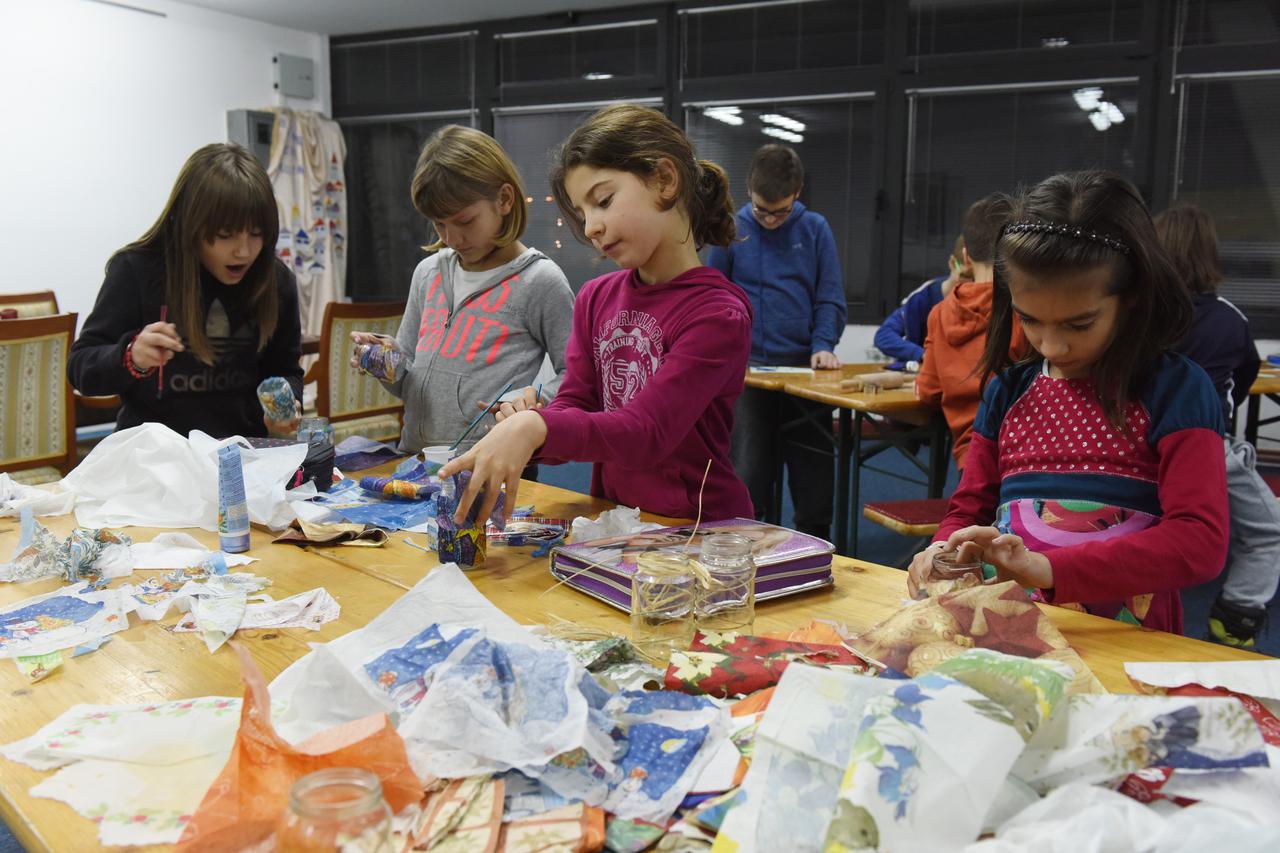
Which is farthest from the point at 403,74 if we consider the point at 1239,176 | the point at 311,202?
the point at 1239,176

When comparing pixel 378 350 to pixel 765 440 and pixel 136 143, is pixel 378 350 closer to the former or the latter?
pixel 765 440

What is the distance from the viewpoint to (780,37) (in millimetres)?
6020

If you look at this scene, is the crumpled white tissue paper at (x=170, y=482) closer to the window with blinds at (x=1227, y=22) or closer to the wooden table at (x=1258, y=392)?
the wooden table at (x=1258, y=392)

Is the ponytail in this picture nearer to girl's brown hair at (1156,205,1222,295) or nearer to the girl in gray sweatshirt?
the girl in gray sweatshirt

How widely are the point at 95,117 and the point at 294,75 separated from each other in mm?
1533

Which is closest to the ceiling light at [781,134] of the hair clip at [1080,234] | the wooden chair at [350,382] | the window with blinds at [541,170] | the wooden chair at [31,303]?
the window with blinds at [541,170]

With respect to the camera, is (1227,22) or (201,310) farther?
(1227,22)

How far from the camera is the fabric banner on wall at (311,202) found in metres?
7.01

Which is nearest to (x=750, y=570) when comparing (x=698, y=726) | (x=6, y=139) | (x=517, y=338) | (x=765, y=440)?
(x=698, y=726)

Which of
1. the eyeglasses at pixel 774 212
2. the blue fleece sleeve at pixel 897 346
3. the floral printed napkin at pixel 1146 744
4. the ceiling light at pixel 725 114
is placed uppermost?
the ceiling light at pixel 725 114

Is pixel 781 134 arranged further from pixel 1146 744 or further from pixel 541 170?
pixel 1146 744

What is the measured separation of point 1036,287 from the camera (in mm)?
1340

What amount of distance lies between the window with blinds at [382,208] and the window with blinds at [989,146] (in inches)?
143

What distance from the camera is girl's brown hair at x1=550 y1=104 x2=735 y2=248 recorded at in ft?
5.21
